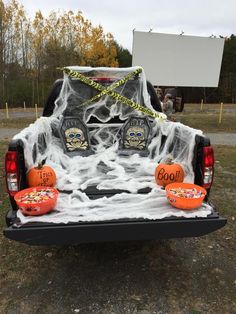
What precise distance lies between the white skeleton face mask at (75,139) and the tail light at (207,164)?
207 centimetres

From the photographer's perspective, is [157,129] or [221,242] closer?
[221,242]

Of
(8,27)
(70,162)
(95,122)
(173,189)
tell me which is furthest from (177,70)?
(8,27)

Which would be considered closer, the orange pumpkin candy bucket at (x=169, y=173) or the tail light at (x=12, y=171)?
the tail light at (x=12, y=171)

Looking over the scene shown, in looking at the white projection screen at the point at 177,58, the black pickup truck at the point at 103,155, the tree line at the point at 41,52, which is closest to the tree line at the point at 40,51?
the tree line at the point at 41,52

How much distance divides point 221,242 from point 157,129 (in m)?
1.69

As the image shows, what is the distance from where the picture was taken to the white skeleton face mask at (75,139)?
4602mm

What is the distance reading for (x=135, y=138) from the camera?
471cm

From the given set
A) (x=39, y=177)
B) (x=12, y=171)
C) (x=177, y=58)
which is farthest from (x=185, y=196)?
(x=177, y=58)

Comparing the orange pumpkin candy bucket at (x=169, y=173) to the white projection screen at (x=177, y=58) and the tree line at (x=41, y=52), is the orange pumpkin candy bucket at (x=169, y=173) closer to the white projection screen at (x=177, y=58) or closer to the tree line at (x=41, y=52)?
the white projection screen at (x=177, y=58)

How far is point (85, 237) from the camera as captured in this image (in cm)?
252

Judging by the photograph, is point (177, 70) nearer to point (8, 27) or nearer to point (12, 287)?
point (12, 287)

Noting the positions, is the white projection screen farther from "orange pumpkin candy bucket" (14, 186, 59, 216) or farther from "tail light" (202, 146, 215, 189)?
"orange pumpkin candy bucket" (14, 186, 59, 216)

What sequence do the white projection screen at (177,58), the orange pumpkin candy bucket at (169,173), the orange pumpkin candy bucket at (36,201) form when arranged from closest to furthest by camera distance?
the orange pumpkin candy bucket at (36,201) → the orange pumpkin candy bucket at (169,173) → the white projection screen at (177,58)

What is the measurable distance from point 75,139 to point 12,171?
183 cm
